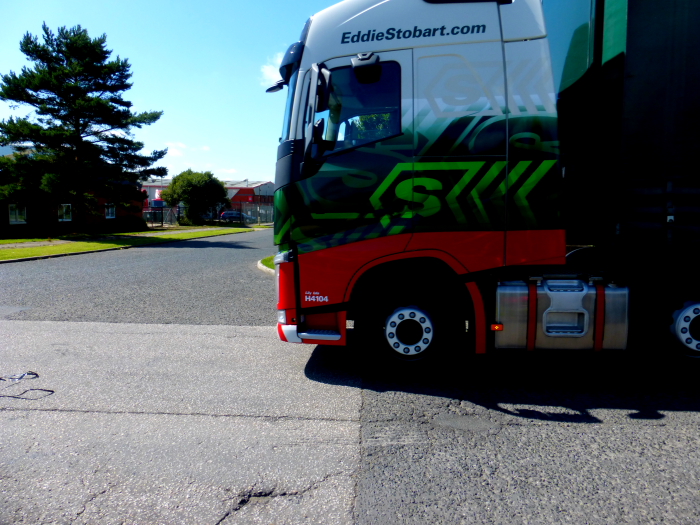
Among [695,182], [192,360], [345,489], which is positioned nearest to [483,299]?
[695,182]

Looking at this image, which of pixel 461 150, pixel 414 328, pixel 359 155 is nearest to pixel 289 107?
pixel 359 155

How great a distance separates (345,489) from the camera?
2766 millimetres

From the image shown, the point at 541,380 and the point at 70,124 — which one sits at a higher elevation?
the point at 70,124

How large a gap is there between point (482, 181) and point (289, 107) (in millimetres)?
1910

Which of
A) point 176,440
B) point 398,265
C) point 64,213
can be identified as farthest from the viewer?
point 64,213

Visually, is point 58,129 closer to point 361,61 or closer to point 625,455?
point 361,61

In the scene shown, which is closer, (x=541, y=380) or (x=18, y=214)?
(x=541, y=380)

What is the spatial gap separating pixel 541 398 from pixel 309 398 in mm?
1956

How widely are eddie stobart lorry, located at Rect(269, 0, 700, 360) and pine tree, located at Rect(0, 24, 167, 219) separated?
80.5 feet

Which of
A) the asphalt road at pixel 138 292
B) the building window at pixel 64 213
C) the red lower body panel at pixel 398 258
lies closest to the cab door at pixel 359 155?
the red lower body panel at pixel 398 258

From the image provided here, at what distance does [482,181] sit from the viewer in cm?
425

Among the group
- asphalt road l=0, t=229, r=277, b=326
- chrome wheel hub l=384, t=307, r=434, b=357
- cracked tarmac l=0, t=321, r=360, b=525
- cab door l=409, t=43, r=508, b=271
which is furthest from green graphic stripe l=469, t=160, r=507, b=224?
asphalt road l=0, t=229, r=277, b=326

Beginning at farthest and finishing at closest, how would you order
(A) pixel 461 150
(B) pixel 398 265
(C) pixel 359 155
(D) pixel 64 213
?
(D) pixel 64 213 < (B) pixel 398 265 < (C) pixel 359 155 < (A) pixel 461 150

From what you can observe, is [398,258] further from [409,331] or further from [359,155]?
[359,155]
